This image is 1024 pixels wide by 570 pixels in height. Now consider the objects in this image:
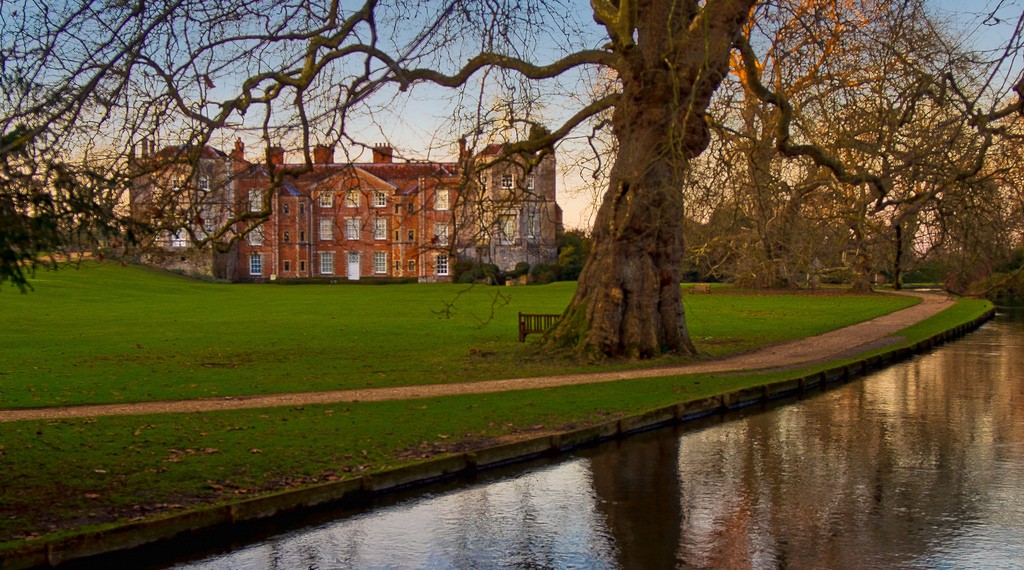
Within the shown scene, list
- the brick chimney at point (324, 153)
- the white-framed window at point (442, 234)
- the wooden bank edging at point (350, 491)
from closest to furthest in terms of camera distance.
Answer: the wooden bank edging at point (350, 491), the brick chimney at point (324, 153), the white-framed window at point (442, 234)

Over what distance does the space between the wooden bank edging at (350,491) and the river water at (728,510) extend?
378 mm

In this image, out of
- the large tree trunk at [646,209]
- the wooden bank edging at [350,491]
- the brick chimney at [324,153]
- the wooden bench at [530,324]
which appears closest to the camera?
the wooden bank edging at [350,491]

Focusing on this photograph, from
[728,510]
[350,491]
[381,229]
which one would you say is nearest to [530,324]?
[350,491]

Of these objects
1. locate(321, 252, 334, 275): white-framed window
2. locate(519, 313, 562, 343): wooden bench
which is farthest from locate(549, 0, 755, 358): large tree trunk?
locate(321, 252, 334, 275): white-framed window

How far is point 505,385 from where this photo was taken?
18094 mm

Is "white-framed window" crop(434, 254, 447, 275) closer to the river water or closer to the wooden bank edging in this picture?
the wooden bank edging

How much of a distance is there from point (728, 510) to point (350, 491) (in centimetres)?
372

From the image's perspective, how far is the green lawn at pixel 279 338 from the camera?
1859cm

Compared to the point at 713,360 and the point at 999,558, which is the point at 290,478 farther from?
the point at 713,360

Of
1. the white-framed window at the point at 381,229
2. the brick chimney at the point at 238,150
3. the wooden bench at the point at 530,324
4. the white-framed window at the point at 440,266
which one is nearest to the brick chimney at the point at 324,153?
the brick chimney at the point at 238,150

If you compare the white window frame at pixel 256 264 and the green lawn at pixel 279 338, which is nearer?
the green lawn at pixel 279 338

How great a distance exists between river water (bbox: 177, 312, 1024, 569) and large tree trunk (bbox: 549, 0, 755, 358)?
7.05 meters

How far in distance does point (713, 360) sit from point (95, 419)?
541 inches

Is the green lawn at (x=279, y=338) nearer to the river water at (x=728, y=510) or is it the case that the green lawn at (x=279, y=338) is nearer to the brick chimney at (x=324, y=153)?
the brick chimney at (x=324, y=153)
